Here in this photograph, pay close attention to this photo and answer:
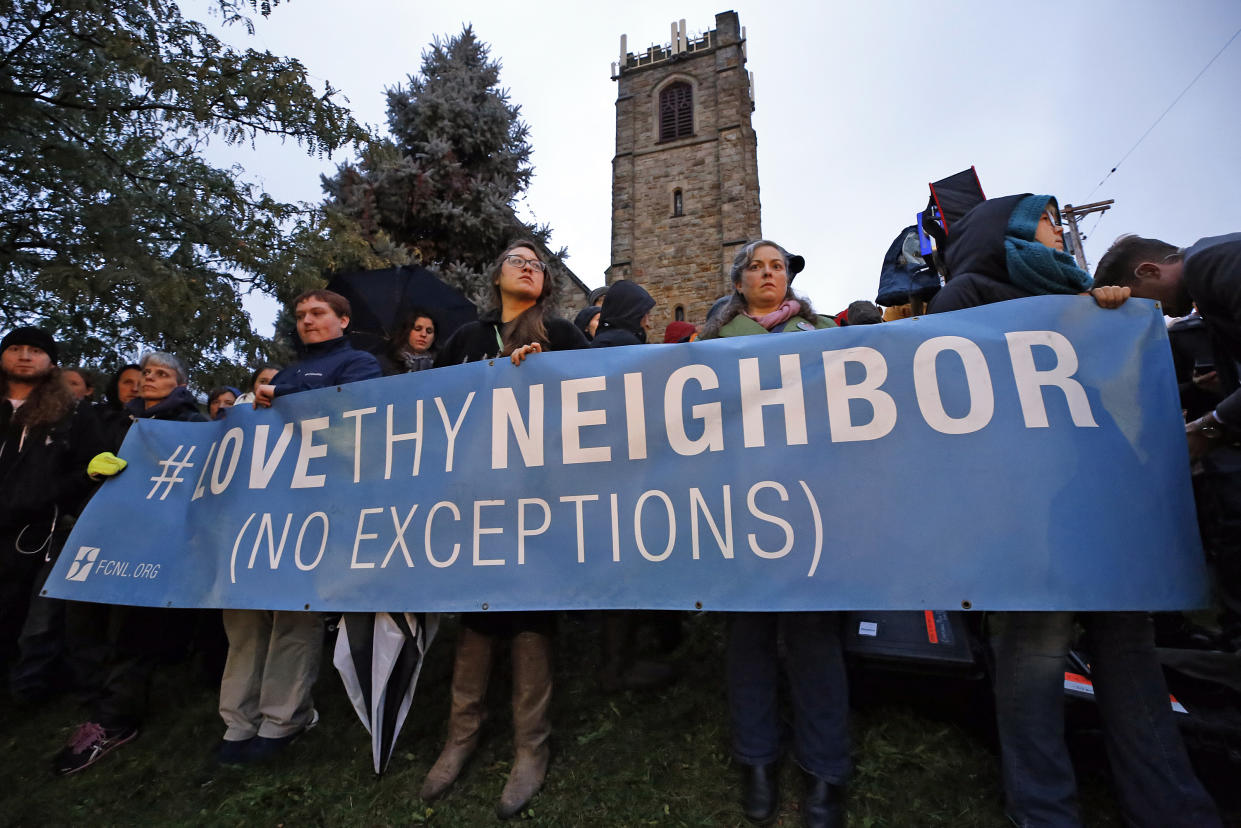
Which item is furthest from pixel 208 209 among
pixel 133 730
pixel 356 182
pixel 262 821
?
pixel 262 821

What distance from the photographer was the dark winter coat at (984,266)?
6.95 ft

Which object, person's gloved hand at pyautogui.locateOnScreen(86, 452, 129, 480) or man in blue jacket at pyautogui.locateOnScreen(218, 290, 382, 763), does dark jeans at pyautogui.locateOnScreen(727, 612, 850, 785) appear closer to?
man in blue jacket at pyautogui.locateOnScreen(218, 290, 382, 763)

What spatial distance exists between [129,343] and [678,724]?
7090 mm

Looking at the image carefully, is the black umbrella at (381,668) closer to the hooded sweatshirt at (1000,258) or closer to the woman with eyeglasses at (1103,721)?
the woman with eyeglasses at (1103,721)

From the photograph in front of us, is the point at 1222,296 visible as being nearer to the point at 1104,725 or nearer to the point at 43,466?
the point at 1104,725

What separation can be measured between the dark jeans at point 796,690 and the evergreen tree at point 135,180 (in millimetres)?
5738

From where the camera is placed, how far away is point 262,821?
2217 millimetres

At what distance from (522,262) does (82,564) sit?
8.34 feet

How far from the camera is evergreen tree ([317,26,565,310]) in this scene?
32.6ft

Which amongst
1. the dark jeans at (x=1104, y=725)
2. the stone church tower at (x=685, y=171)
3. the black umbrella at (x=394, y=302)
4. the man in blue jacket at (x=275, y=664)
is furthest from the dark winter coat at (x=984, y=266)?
the stone church tower at (x=685, y=171)

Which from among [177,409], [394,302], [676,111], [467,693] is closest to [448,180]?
[394,302]

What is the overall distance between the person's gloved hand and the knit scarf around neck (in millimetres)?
4104

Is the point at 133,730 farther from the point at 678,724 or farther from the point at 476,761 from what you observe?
the point at 678,724

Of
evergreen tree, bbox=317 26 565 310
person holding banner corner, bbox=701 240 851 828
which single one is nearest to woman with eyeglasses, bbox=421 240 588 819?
person holding banner corner, bbox=701 240 851 828
